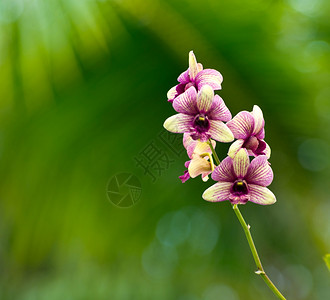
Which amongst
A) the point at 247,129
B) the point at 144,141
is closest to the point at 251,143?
the point at 247,129

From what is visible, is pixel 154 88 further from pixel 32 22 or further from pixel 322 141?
pixel 322 141

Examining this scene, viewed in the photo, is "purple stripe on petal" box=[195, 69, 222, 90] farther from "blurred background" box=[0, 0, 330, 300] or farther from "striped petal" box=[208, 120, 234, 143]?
"blurred background" box=[0, 0, 330, 300]

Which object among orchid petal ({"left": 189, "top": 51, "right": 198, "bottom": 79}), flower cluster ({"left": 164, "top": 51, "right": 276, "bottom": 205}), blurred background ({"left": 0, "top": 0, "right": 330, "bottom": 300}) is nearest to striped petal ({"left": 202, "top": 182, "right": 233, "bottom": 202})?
flower cluster ({"left": 164, "top": 51, "right": 276, "bottom": 205})

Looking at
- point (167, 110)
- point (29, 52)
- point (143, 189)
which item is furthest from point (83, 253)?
point (29, 52)

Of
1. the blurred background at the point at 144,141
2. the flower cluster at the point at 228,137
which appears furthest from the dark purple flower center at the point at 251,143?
the blurred background at the point at 144,141

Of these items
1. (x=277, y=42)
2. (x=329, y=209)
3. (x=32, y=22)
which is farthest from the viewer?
(x=329, y=209)

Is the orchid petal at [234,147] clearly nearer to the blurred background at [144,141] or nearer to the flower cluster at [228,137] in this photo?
the flower cluster at [228,137]

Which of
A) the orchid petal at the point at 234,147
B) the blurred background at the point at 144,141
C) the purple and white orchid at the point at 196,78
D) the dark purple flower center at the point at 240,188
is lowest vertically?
the dark purple flower center at the point at 240,188
